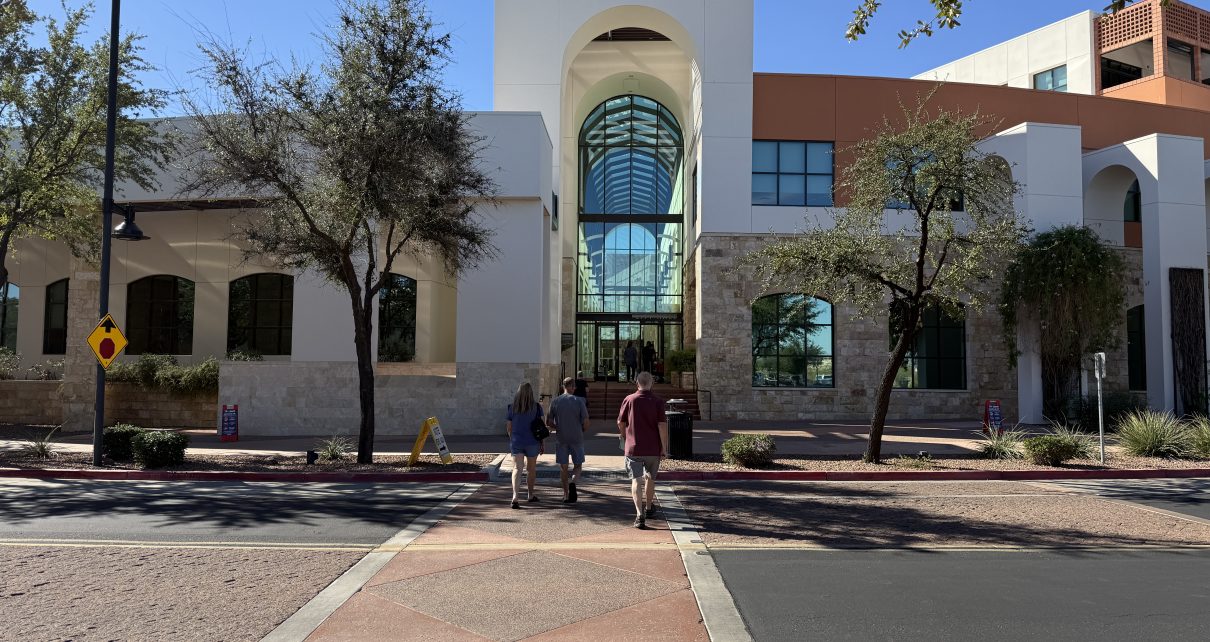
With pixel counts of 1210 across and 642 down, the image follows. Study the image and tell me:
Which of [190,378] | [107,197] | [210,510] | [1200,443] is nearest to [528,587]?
[210,510]

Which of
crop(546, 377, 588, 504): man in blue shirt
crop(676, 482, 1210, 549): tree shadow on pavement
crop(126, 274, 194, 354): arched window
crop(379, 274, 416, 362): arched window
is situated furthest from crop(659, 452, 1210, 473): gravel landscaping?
crop(126, 274, 194, 354): arched window

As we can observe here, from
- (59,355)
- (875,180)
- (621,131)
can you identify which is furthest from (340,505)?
(621,131)

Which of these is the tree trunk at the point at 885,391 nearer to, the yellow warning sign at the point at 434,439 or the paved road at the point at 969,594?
the paved road at the point at 969,594

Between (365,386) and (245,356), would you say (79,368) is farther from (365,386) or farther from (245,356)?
(365,386)

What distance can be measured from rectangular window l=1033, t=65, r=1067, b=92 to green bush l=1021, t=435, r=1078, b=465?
30.3m

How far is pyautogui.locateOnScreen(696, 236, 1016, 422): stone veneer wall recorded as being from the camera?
22.2m

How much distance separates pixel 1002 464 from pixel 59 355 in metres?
28.5

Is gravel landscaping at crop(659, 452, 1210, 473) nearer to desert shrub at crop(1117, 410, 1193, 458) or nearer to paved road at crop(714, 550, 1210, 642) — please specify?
desert shrub at crop(1117, 410, 1193, 458)

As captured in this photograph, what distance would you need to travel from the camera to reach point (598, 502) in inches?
395

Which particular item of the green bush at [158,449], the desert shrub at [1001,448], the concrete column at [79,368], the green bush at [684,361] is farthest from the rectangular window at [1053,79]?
the concrete column at [79,368]

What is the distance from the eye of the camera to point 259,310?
82.0 feet

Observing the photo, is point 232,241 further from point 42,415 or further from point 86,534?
point 86,534

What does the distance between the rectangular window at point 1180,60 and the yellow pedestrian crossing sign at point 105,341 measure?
44.0m

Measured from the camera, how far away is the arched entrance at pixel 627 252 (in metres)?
A: 32.8
